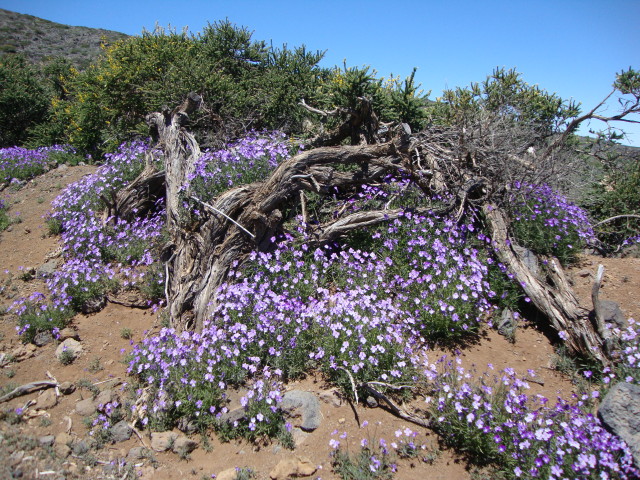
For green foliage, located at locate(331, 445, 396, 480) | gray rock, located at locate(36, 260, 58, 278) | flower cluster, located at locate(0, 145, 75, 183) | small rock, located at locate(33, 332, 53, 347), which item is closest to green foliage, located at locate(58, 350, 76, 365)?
small rock, located at locate(33, 332, 53, 347)

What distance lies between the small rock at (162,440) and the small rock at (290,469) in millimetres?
977

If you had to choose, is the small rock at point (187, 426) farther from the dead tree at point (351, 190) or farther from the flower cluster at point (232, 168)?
the flower cluster at point (232, 168)

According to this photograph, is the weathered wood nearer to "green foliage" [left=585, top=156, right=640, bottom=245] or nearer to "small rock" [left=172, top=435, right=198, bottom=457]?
"green foliage" [left=585, top=156, right=640, bottom=245]

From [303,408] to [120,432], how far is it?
1.67 meters

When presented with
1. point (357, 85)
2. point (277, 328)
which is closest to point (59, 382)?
point (277, 328)

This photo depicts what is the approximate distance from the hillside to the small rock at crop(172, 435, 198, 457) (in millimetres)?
34264

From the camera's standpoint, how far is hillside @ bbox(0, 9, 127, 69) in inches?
1316

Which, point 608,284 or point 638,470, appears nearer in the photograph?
point 638,470

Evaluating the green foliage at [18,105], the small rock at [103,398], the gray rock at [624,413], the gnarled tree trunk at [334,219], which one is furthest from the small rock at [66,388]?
the green foliage at [18,105]

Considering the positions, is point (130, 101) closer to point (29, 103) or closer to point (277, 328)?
point (29, 103)

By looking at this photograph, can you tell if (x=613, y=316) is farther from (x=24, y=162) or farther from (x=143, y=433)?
(x=24, y=162)

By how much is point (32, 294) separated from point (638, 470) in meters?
7.04

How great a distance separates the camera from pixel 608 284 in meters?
5.42

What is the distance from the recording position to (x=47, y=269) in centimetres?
637
